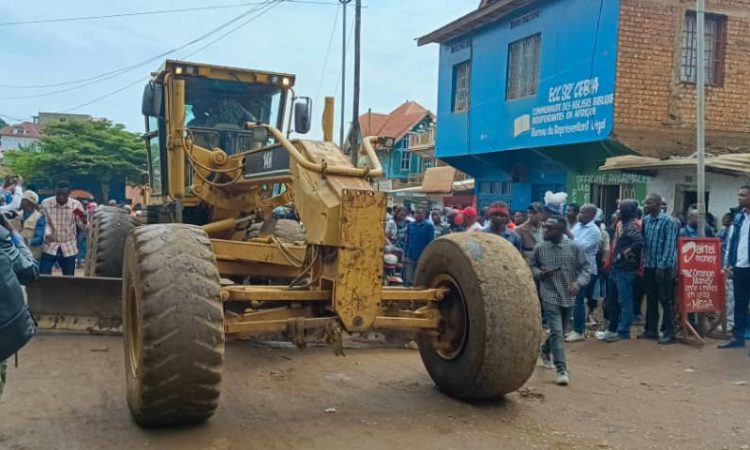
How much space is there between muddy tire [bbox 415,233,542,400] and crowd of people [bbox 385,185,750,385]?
4.77ft

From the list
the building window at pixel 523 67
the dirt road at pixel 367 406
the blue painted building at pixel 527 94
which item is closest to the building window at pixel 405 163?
the blue painted building at pixel 527 94

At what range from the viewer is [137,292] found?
5.18 meters

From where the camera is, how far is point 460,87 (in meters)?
22.3

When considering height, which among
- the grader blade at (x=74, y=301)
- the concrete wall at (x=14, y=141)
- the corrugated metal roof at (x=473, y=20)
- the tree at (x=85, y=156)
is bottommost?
the grader blade at (x=74, y=301)

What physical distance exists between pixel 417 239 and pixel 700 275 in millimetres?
4895

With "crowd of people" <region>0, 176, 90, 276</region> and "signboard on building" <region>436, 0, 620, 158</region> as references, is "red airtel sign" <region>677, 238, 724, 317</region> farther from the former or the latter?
"crowd of people" <region>0, 176, 90, 276</region>

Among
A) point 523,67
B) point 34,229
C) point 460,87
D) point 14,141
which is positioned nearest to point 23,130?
point 14,141

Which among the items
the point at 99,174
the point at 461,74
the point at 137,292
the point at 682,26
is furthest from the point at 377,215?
the point at 99,174

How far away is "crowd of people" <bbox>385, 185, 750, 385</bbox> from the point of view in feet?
24.6

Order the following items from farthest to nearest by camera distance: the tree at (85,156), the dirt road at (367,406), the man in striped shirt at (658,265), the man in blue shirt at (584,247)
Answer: the tree at (85,156) < the man in blue shirt at (584,247) < the man in striped shirt at (658,265) < the dirt road at (367,406)

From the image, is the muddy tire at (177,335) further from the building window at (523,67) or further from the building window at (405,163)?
the building window at (405,163)

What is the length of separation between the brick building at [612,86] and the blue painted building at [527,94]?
34mm

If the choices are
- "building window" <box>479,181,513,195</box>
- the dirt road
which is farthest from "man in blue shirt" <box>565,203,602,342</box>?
"building window" <box>479,181,513,195</box>

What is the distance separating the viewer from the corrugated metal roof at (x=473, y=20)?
18506mm
